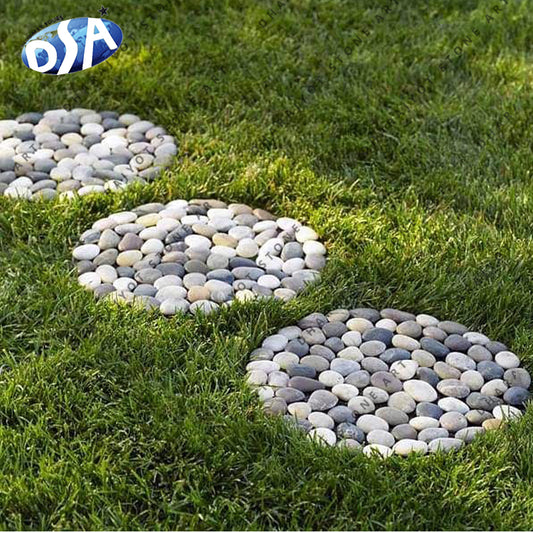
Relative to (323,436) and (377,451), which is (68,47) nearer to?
(323,436)

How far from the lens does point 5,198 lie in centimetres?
343

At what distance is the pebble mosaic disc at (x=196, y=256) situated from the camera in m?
3.01

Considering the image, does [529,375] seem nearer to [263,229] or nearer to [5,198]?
[263,229]

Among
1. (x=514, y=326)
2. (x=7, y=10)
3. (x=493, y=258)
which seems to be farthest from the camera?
(x=7, y=10)

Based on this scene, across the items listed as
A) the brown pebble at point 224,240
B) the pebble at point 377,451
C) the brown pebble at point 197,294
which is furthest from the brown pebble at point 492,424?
the brown pebble at point 224,240

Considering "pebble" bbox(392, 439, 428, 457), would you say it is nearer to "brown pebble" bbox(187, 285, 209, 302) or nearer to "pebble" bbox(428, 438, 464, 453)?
"pebble" bbox(428, 438, 464, 453)

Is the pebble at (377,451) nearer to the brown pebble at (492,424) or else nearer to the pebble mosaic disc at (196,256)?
the brown pebble at (492,424)

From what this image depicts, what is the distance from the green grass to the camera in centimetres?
233

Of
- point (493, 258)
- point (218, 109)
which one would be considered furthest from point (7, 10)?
point (493, 258)

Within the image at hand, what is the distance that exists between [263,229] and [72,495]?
133cm

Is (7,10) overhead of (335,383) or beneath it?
overhead

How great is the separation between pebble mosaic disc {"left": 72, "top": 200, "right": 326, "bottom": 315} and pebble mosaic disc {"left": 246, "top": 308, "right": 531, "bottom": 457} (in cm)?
26

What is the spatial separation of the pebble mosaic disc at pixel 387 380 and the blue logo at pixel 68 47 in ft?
4.04

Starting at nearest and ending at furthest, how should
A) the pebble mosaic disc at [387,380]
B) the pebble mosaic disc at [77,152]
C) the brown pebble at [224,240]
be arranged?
1. the pebble mosaic disc at [387,380]
2. the brown pebble at [224,240]
3. the pebble mosaic disc at [77,152]
